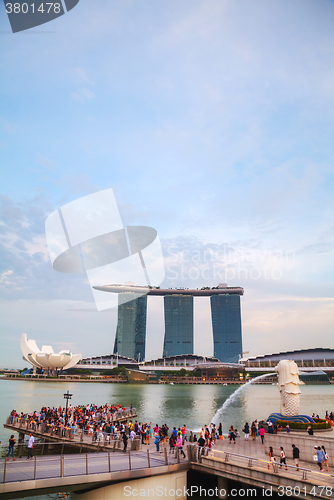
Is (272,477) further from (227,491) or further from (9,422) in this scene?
(9,422)

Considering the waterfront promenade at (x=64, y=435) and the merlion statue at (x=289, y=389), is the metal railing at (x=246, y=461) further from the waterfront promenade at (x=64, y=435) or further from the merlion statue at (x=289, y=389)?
the waterfront promenade at (x=64, y=435)

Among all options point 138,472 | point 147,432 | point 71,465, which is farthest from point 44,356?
point 138,472

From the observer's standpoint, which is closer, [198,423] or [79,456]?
[79,456]

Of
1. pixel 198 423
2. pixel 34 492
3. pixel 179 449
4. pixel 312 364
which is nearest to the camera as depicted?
pixel 34 492

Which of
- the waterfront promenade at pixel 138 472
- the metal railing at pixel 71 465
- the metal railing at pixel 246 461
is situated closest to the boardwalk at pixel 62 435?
the metal railing at pixel 71 465

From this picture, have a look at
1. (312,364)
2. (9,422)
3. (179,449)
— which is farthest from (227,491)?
(312,364)

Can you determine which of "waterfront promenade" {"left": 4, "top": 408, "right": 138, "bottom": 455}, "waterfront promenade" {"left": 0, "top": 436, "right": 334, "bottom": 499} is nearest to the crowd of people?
"waterfront promenade" {"left": 4, "top": 408, "right": 138, "bottom": 455}

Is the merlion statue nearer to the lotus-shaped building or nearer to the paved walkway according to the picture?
the paved walkway
